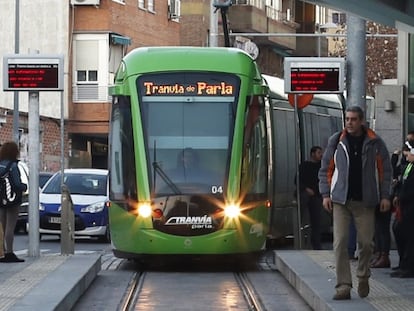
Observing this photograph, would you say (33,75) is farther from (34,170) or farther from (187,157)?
(187,157)

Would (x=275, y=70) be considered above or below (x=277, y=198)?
above

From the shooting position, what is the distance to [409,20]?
1470 cm

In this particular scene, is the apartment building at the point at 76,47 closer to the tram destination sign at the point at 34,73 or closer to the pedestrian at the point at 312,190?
the pedestrian at the point at 312,190

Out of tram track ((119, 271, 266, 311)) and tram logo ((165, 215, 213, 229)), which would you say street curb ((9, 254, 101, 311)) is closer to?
tram track ((119, 271, 266, 311))

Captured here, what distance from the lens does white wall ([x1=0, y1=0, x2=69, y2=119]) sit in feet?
165

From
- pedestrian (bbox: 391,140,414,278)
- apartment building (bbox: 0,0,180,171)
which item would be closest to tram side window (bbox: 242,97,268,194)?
pedestrian (bbox: 391,140,414,278)

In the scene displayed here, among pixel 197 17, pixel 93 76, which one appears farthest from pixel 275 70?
pixel 93 76

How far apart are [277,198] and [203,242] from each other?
4706 millimetres

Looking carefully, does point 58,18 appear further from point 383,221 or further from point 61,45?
point 383,221

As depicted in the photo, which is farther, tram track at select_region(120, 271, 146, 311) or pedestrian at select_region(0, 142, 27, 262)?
pedestrian at select_region(0, 142, 27, 262)

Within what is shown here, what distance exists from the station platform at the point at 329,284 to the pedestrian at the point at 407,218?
182 millimetres

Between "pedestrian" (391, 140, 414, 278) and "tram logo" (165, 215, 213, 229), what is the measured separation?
369cm

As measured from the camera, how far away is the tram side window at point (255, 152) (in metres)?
18.4

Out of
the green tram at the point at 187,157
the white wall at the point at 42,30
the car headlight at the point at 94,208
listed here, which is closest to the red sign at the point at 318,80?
the green tram at the point at 187,157
